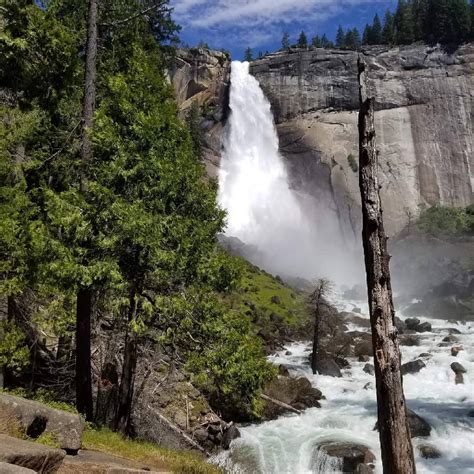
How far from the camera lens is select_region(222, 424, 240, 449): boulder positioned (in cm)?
1848

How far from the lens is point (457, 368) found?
2914cm

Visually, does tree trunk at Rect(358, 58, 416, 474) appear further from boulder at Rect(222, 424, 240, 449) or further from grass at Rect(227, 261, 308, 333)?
grass at Rect(227, 261, 308, 333)

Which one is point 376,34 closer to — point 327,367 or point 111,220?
point 327,367

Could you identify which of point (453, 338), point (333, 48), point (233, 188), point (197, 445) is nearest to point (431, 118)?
point (333, 48)

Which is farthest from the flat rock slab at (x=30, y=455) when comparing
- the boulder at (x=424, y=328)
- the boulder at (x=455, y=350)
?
the boulder at (x=424, y=328)

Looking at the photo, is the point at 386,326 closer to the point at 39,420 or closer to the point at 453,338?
the point at 39,420

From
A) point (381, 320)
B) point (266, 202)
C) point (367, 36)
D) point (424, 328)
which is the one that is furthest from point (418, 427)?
point (367, 36)

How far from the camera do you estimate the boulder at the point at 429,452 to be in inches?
709

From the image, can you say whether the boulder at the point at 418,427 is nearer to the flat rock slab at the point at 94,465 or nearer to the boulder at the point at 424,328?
the flat rock slab at the point at 94,465

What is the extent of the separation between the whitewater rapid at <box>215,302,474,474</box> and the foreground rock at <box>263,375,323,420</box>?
50 centimetres

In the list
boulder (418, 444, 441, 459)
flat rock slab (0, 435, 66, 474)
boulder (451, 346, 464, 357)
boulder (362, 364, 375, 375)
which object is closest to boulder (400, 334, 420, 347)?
boulder (451, 346, 464, 357)

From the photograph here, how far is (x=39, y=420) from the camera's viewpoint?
739 cm

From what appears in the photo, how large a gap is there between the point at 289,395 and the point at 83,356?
15.3 metres

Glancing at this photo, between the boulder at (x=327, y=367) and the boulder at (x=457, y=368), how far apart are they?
686 cm
